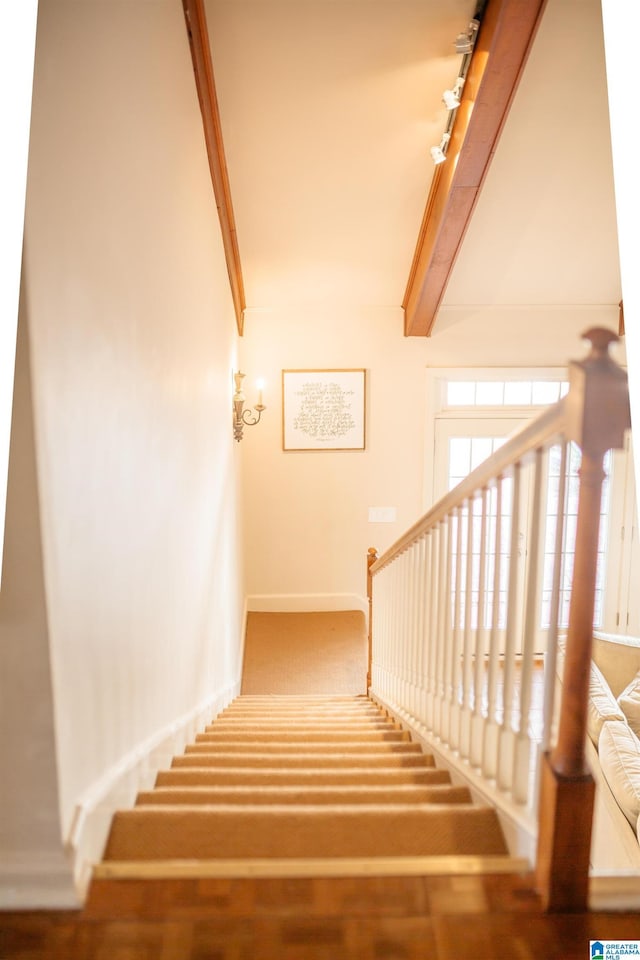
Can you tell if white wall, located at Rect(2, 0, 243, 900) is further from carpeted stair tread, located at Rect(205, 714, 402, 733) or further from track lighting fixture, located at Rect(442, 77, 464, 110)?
track lighting fixture, located at Rect(442, 77, 464, 110)

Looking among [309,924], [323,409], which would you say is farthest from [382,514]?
[309,924]

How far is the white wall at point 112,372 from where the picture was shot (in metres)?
Answer: 0.72

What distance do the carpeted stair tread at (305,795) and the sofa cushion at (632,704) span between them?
1.94 meters

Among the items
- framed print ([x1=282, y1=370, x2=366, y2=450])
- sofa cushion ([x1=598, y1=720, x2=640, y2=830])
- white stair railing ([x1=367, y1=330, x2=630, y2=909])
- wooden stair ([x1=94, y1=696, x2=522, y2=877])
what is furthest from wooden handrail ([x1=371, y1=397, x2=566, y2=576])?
framed print ([x1=282, y1=370, x2=366, y2=450])

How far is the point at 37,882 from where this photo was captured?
800 millimetres

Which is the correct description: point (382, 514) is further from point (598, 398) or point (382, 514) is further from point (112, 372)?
point (598, 398)

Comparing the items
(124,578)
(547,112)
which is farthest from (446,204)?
(124,578)

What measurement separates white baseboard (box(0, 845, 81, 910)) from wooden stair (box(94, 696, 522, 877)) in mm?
57

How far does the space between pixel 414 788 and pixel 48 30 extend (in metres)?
1.50

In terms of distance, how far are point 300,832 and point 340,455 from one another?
10.6 feet

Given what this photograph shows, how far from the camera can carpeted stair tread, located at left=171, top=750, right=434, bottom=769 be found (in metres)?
1.39

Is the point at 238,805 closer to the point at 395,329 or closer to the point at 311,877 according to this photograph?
the point at 311,877

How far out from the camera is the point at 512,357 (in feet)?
12.1

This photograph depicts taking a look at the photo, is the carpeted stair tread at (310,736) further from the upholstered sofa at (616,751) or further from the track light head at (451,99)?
the track light head at (451,99)
